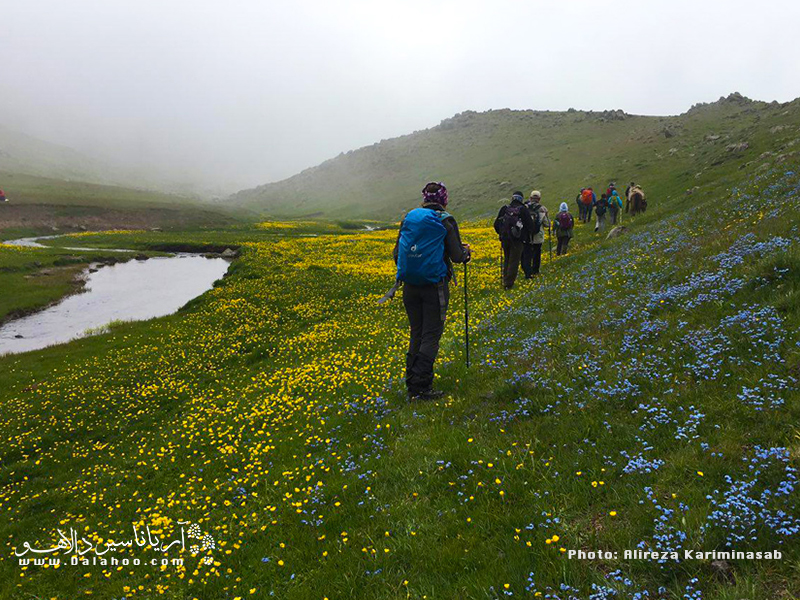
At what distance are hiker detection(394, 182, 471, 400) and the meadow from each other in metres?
0.96

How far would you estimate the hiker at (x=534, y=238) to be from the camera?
19.9 meters

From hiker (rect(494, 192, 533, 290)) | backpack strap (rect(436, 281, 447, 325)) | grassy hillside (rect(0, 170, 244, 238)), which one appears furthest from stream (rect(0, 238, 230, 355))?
grassy hillside (rect(0, 170, 244, 238))

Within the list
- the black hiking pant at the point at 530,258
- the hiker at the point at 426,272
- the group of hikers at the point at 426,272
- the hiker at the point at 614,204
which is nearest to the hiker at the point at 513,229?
the black hiking pant at the point at 530,258

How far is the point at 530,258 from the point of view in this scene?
68.3 feet

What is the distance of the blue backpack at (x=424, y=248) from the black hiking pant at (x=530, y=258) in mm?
13015

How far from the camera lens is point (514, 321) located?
13523mm

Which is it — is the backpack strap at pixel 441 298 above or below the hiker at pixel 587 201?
below

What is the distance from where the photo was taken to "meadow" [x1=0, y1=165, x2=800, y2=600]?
433 centimetres

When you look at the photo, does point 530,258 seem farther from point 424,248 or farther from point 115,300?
point 115,300

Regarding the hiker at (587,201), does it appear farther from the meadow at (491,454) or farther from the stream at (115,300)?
the stream at (115,300)

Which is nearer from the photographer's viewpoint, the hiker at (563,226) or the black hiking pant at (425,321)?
the black hiking pant at (425,321)

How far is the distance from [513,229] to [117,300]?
113 ft

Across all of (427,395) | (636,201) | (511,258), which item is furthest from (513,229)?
(636,201)

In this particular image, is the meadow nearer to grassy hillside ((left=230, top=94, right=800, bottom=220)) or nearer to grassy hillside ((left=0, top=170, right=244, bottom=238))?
grassy hillside ((left=230, top=94, right=800, bottom=220))
